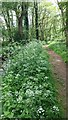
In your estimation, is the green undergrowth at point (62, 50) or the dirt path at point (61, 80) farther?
the green undergrowth at point (62, 50)

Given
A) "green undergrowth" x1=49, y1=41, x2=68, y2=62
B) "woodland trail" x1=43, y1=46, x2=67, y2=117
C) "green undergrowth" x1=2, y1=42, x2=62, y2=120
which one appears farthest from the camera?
"green undergrowth" x1=49, y1=41, x2=68, y2=62

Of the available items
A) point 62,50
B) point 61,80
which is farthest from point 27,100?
point 62,50

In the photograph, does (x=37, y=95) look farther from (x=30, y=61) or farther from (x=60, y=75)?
(x=60, y=75)

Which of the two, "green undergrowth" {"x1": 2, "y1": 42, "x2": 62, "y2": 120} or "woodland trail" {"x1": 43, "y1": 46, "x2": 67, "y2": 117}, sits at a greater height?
"green undergrowth" {"x1": 2, "y1": 42, "x2": 62, "y2": 120}

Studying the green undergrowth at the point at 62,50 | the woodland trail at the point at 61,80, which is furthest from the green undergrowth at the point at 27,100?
the green undergrowth at the point at 62,50

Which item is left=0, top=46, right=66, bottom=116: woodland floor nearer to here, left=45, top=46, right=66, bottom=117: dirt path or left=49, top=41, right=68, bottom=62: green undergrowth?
left=45, top=46, right=66, bottom=117: dirt path

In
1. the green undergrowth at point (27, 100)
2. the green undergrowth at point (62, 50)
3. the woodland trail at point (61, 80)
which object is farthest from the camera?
the green undergrowth at point (62, 50)

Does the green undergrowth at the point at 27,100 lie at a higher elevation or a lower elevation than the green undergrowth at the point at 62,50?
higher

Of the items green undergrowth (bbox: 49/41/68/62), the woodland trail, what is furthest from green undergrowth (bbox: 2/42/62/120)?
green undergrowth (bbox: 49/41/68/62)

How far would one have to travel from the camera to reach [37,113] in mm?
4441

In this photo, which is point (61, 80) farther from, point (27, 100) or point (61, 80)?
point (27, 100)

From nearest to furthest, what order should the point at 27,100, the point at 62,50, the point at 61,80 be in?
the point at 27,100 < the point at 61,80 < the point at 62,50

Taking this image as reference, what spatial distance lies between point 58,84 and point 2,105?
10.2ft

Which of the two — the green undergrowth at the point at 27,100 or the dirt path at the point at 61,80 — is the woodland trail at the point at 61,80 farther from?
the green undergrowth at the point at 27,100
